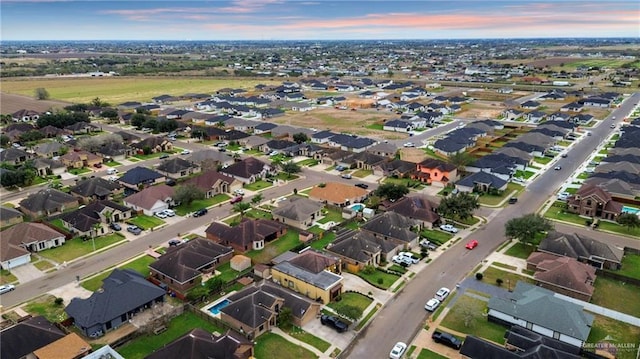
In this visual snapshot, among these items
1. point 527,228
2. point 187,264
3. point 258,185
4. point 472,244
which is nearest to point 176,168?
point 258,185

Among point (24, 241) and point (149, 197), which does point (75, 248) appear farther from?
point (149, 197)

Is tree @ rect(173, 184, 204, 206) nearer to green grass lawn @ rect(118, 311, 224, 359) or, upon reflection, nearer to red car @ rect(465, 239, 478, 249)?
green grass lawn @ rect(118, 311, 224, 359)

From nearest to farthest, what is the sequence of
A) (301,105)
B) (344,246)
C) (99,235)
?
(344,246), (99,235), (301,105)

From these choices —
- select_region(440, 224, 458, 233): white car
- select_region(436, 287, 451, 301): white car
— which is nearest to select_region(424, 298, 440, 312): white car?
select_region(436, 287, 451, 301): white car

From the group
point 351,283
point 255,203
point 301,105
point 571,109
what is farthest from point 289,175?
point 571,109

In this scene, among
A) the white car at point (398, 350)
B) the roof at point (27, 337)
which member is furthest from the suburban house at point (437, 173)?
the roof at point (27, 337)

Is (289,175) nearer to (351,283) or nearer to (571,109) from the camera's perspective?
(351,283)
